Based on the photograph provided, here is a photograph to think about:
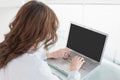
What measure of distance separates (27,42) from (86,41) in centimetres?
62

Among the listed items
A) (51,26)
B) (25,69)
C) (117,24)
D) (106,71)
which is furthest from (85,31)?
(117,24)

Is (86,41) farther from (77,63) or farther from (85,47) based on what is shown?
(77,63)

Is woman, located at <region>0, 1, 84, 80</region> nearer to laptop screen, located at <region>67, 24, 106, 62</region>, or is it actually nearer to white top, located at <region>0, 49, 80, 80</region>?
white top, located at <region>0, 49, 80, 80</region>

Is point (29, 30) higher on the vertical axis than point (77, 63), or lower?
higher

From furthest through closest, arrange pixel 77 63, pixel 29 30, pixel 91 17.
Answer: pixel 91 17 → pixel 77 63 → pixel 29 30

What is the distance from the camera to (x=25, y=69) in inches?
44.8

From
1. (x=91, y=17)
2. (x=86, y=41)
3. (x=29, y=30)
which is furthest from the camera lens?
(x=91, y=17)

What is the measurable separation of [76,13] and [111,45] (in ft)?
2.02

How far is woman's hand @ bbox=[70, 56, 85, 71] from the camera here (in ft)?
4.85

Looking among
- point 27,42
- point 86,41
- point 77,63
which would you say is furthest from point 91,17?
point 27,42

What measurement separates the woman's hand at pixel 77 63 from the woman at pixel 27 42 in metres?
0.32

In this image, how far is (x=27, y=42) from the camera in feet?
3.75

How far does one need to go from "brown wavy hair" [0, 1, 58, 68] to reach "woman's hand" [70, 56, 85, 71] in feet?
1.24

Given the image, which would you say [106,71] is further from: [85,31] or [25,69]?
[25,69]
